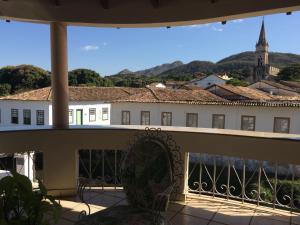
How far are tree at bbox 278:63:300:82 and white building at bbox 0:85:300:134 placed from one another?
15.0 metres

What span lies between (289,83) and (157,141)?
32.2 meters

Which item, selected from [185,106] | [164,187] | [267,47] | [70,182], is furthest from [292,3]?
[267,47]

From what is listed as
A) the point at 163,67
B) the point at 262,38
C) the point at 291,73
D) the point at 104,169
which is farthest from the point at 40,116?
the point at 262,38

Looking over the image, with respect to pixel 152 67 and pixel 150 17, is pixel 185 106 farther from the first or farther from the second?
pixel 152 67

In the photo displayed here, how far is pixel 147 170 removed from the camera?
2.56 metres

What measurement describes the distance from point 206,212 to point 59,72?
2.81m

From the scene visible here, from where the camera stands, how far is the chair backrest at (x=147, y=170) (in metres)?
2.53

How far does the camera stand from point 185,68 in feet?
177

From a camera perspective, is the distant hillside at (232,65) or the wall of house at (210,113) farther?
the distant hillside at (232,65)

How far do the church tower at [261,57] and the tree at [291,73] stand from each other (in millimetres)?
7000

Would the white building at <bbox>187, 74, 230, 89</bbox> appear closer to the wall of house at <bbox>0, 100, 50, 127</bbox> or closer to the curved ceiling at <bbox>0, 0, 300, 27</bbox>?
the wall of house at <bbox>0, 100, 50, 127</bbox>

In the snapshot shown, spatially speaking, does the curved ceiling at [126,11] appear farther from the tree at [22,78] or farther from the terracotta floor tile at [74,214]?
the tree at [22,78]

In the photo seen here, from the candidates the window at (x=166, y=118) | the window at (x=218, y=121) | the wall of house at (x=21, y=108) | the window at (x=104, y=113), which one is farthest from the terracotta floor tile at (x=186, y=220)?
the window at (x=104, y=113)

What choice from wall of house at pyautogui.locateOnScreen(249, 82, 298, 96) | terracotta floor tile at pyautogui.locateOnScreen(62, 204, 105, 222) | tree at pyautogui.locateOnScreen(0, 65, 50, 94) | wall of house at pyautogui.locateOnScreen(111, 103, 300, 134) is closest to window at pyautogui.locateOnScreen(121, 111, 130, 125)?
wall of house at pyautogui.locateOnScreen(111, 103, 300, 134)
